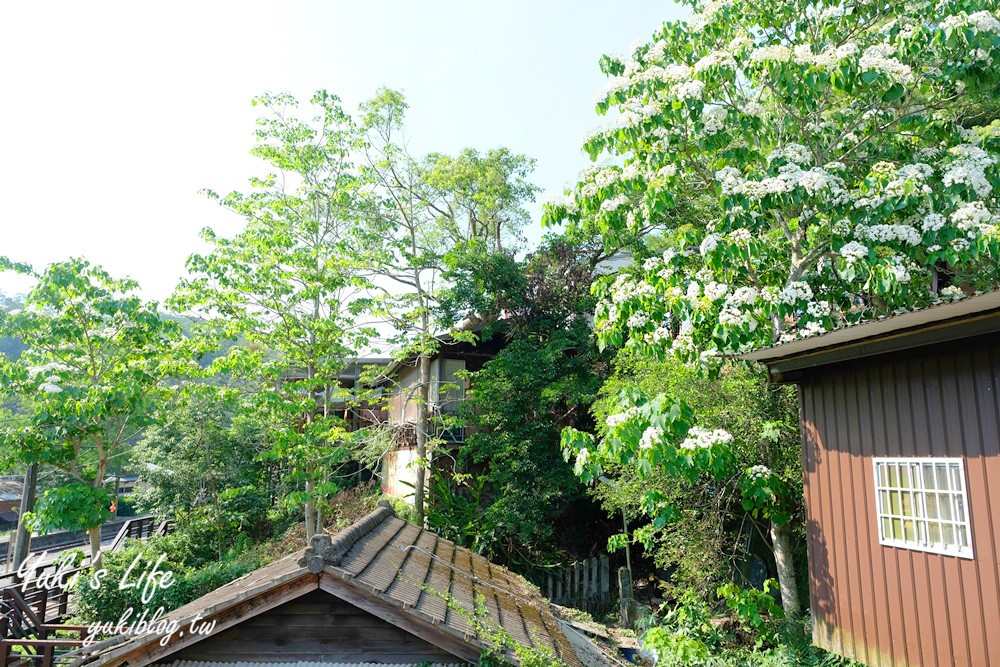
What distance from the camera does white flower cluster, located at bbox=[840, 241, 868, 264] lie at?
7.01 meters

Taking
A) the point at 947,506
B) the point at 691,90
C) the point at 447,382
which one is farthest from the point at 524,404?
the point at 947,506

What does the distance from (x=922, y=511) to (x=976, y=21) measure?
4.98 metres

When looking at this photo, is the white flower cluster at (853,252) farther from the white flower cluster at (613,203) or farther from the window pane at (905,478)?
the white flower cluster at (613,203)

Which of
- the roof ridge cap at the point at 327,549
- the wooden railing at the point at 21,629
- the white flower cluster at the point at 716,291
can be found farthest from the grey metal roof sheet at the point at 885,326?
the wooden railing at the point at 21,629

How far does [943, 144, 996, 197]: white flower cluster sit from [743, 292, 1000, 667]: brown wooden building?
2.59 metres

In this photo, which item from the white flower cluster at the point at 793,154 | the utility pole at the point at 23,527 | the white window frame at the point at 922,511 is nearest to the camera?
the white window frame at the point at 922,511

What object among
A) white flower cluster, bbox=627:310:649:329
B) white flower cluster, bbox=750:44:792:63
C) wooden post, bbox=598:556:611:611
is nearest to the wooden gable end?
white flower cluster, bbox=627:310:649:329

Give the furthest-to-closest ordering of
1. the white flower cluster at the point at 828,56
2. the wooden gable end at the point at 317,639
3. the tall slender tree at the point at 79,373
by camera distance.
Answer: the tall slender tree at the point at 79,373 < the white flower cluster at the point at 828,56 < the wooden gable end at the point at 317,639

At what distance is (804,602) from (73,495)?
11.5m

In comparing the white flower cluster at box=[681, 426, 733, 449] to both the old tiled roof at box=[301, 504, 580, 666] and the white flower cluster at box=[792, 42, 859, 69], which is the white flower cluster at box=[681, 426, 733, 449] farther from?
the white flower cluster at box=[792, 42, 859, 69]

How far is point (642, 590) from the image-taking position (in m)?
13.9

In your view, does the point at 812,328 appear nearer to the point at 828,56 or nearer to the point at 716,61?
the point at 828,56

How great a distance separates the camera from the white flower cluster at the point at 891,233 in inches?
278

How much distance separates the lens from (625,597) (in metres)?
12.7
